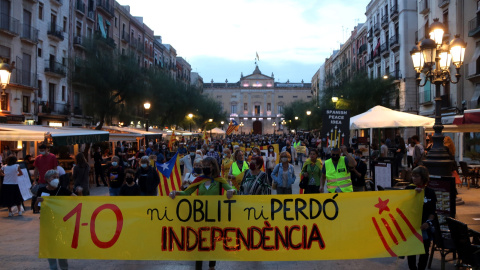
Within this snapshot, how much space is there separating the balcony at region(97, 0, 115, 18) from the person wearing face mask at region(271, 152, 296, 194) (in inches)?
1384

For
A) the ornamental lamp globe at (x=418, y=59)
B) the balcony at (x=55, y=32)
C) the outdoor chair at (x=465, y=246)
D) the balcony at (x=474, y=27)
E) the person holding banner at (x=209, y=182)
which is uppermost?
the balcony at (x=55, y=32)

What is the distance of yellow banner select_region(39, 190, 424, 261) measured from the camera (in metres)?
5.43

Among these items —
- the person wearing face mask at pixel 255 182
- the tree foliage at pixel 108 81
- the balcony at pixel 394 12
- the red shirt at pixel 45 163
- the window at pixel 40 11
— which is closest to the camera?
the person wearing face mask at pixel 255 182

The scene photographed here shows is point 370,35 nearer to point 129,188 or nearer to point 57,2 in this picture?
point 57,2

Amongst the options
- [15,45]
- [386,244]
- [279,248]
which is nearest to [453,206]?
[386,244]

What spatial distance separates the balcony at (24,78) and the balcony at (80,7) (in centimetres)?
898

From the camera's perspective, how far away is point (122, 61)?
31.1 meters

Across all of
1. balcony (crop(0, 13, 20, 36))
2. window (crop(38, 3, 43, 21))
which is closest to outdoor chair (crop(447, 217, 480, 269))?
balcony (crop(0, 13, 20, 36))

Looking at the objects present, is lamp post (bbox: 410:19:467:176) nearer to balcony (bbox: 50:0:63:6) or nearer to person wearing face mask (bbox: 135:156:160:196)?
person wearing face mask (bbox: 135:156:160:196)

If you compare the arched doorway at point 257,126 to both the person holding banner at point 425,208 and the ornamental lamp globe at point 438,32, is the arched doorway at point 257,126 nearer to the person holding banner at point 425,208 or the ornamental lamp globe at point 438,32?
the ornamental lamp globe at point 438,32

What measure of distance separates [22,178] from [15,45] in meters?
18.6

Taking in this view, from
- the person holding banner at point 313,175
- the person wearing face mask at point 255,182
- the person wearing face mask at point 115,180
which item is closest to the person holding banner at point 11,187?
the person wearing face mask at point 115,180

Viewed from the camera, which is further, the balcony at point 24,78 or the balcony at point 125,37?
the balcony at point 125,37

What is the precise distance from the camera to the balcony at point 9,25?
25555 mm
